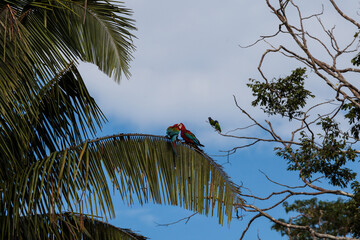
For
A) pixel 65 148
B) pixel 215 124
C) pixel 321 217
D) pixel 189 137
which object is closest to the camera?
pixel 65 148

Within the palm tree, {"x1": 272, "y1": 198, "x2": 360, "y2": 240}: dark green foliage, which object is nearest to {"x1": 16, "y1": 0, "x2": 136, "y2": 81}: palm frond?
the palm tree

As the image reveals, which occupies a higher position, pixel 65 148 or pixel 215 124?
pixel 215 124

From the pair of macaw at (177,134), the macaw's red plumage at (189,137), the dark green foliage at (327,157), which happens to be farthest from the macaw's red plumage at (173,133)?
the dark green foliage at (327,157)

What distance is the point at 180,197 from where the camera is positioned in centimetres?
502

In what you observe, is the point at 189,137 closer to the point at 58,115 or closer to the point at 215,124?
the point at 58,115

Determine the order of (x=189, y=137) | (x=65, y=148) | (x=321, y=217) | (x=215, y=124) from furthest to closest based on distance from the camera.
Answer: (x=321, y=217) < (x=215, y=124) < (x=189, y=137) < (x=65, y=148)

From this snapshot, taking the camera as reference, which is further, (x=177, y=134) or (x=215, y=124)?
(x=215, y=124)

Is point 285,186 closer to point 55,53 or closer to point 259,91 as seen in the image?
point 259,91

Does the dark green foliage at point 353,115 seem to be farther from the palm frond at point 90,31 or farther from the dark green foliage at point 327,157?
the palm frond at point 90,31

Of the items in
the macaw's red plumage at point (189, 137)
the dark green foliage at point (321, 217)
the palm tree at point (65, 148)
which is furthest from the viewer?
the dark green foliage at point (321, 217)

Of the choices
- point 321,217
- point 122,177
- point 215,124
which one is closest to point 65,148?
point 122,177

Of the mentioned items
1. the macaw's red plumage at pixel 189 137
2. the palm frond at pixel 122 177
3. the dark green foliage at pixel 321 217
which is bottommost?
the palm frond at pixel 122 177

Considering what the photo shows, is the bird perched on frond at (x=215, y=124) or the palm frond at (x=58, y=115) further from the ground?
the bird perched on frond at (x=215, y=124)

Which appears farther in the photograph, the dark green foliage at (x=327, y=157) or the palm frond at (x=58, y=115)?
the dark green foliage at (x=327, y=157)
